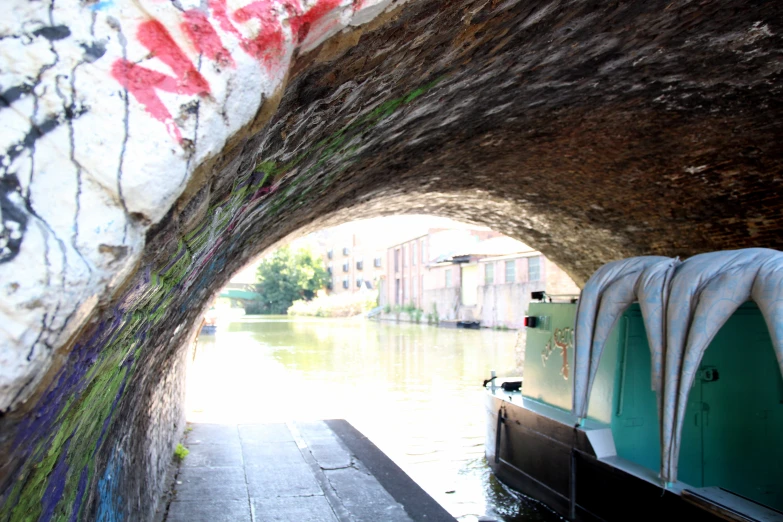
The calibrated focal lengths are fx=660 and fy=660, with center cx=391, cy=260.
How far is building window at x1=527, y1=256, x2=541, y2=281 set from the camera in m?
32.8

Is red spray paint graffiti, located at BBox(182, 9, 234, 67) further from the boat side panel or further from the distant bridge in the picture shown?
the distant bridge

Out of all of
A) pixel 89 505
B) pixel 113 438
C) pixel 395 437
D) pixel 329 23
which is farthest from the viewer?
pixel 395 437

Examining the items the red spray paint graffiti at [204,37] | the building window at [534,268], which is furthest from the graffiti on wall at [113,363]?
the building window at [534,268]

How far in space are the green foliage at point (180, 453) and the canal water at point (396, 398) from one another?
2301mm

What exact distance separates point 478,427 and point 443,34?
9189 millimetres

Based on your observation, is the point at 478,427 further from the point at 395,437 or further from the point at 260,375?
the point at 260,375

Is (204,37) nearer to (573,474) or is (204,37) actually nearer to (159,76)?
(159,76)

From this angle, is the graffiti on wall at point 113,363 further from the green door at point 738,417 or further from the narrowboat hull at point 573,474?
the green door at point 738,417

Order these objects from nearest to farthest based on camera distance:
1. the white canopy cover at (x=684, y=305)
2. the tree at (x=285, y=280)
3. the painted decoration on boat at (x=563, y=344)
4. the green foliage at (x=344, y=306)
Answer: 1. the white canopy cover at (x=684, y=305)
2. the painted decoration on boat at (x=563, y=344)
3. the green foliage at (x=344, y=306)
4. the tree at (x=285, y=280)

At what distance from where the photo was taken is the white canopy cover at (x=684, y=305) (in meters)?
4.37

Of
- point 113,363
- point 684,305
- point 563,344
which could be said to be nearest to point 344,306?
point 563,344

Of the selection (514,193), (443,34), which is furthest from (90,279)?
(514,193)

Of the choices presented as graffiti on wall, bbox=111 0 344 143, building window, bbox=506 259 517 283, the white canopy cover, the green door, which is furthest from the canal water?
building window, bbox=506 259 517 283

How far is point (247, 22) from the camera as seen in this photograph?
58.8 inches
